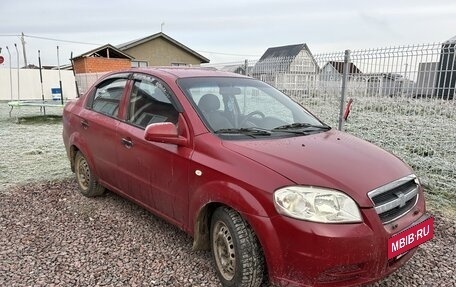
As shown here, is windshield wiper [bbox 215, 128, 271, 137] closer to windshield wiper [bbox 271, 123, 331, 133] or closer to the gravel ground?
windshield wiper [bbox 271, 123, 331, 133]

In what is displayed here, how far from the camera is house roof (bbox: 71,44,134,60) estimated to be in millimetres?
→ 24984

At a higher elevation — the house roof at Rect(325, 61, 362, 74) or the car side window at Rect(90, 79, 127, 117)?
the house roof at Rect(325, 61, 362, 74)

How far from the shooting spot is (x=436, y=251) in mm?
3361

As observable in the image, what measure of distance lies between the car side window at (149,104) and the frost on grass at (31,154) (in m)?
2.56

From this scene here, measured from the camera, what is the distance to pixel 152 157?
3195 millimetres

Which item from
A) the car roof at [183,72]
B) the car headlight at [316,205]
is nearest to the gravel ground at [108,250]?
the car headlight at [316,205]

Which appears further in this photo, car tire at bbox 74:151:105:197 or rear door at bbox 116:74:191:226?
car tire at bbox 74:151:105:197

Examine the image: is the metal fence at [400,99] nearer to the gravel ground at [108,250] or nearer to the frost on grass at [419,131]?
the frost on grass at [419,131]

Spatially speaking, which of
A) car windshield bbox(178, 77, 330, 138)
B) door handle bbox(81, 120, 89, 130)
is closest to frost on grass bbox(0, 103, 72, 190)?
door handle bbox(81, 120, 89, 130)

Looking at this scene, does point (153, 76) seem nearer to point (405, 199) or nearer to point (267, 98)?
point (267, 98)

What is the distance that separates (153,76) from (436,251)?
3.08m

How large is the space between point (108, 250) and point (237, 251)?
4.70 ft

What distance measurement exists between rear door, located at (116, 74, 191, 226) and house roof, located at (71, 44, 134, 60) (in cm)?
2318

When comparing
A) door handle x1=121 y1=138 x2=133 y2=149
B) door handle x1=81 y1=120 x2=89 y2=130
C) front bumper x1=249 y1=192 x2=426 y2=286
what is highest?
door handle x1=81 y1=120 x2=89 y2=130
